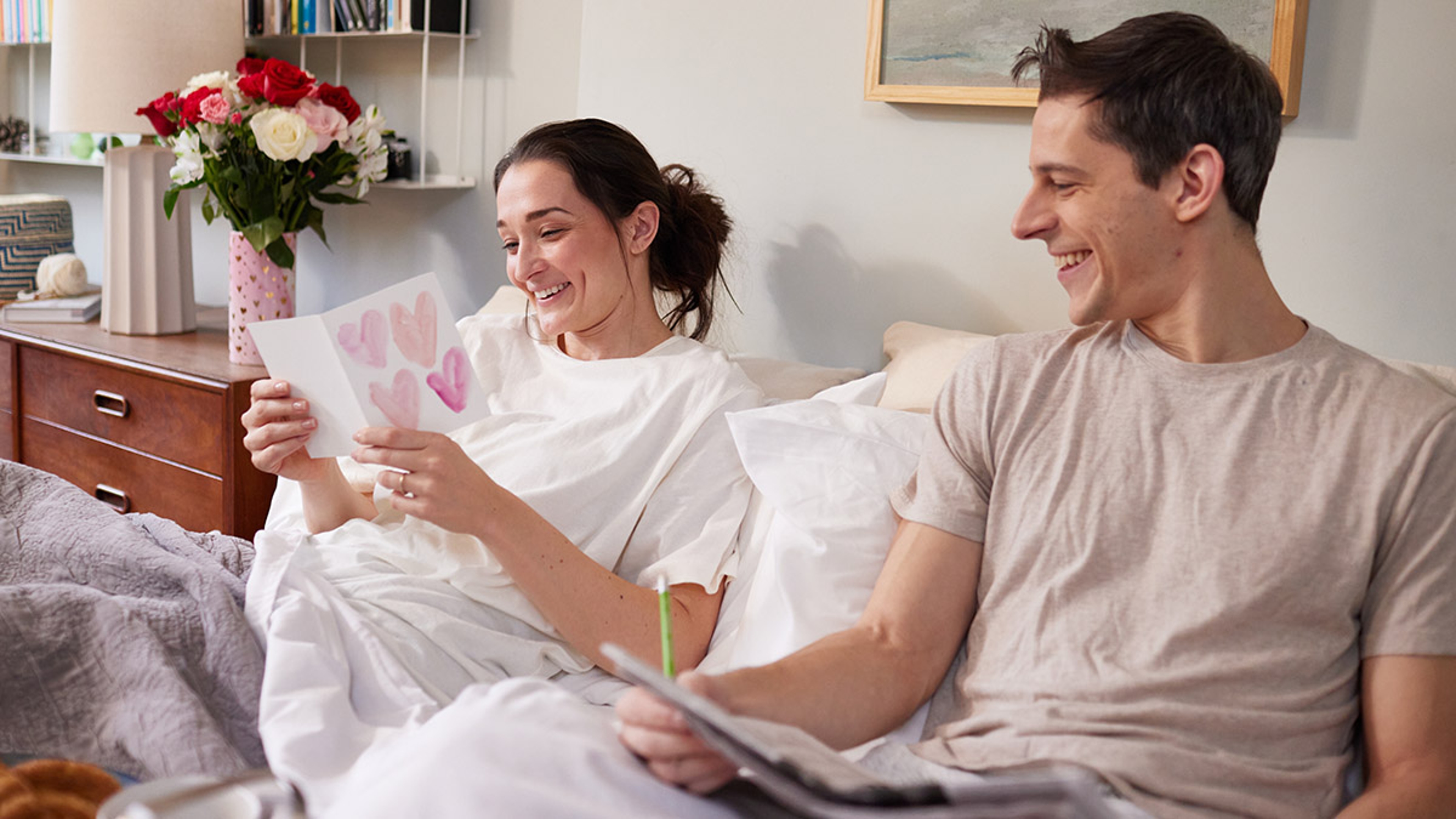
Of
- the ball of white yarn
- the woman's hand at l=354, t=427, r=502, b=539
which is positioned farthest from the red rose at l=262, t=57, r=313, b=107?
the woman's hand at l=354, t=427, r=502, b=539

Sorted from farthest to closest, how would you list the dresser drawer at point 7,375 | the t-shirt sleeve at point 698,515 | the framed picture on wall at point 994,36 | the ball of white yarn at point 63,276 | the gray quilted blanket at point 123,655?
the ball of white yarn at point 63,276, the dresser drawer at point 7,375, the framed picture on wall at point 994,36, the t-shirt sleeve at point 698,515, the gray quilted blanket at point 123,655

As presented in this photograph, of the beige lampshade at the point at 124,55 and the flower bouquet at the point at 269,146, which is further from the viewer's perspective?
the beige lampshade at the point at 124,55

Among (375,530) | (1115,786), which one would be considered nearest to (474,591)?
(375,530)

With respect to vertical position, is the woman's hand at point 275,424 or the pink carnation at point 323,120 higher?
the pink carnation at point 323,120

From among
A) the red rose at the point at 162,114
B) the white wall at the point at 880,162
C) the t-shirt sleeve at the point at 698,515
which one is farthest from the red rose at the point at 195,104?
the t-shirt sleeve at the point at 698,515

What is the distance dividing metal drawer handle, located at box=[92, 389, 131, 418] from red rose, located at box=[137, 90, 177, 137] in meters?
0.54

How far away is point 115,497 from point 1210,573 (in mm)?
2276

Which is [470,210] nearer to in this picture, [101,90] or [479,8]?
[479,8]

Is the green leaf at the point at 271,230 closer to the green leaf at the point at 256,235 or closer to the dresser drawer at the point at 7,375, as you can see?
the green leaf at the point at 256,235

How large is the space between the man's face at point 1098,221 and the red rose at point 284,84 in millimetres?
1600

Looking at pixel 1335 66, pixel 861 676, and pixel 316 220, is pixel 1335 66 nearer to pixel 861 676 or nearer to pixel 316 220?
pixel 861 676

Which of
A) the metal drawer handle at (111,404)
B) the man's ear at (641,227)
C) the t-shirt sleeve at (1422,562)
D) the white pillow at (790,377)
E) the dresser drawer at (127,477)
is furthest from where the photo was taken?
the metal drawer handle at (111,404)

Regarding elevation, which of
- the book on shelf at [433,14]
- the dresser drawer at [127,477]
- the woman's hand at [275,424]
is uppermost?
the book on shelf at [433,14]

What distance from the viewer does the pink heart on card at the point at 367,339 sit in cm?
140
